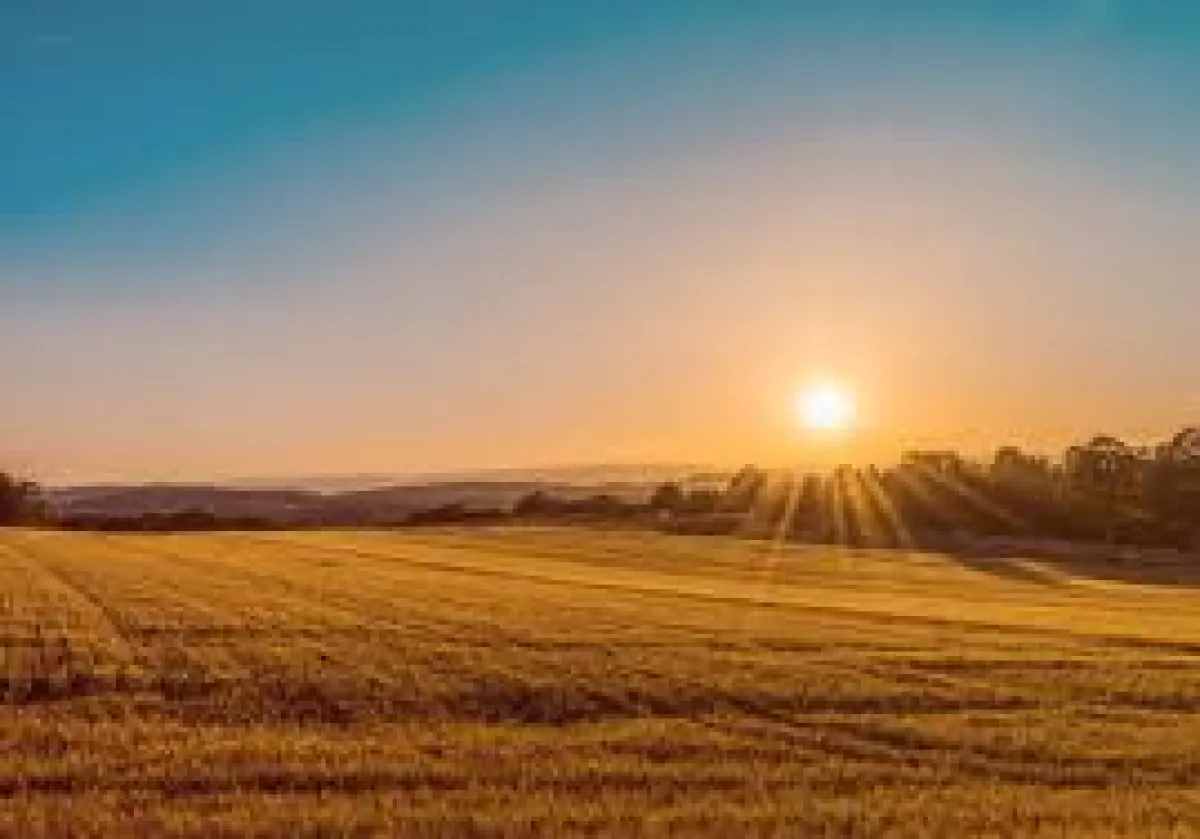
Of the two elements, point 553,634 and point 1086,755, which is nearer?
point 1086,755

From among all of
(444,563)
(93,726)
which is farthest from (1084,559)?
(93,726)

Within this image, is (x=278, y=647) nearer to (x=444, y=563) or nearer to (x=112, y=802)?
(x=112, y=802)

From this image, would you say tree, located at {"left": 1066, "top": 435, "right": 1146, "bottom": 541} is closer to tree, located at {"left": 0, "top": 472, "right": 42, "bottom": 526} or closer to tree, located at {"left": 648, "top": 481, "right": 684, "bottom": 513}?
tree, located at {"left": 648, "top": 481, "right": 684, "bottom": 513}

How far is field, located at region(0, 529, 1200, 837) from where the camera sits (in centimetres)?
1791

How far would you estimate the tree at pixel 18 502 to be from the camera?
130250mm

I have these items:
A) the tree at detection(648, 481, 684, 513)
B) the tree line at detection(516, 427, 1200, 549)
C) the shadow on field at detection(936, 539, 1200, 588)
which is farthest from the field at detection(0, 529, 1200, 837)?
the tree at detection(648, 481, 684, 513)

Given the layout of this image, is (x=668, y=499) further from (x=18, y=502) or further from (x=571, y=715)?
(x=571, y=715)

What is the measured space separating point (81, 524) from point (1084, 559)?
218 feet

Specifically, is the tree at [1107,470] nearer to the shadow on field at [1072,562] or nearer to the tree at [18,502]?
the shadow on field at [1072,562]

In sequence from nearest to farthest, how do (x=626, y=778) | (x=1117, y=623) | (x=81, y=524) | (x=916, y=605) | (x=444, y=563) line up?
(x=626, y=778) → (x=1117, y=623) → (x=916, y=605) → (x=444, y=563) → (x=81, y=524)

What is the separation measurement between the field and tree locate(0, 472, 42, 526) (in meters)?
85.5

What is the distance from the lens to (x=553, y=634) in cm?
3441

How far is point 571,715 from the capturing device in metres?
24.7

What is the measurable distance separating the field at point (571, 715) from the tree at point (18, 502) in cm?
8553
